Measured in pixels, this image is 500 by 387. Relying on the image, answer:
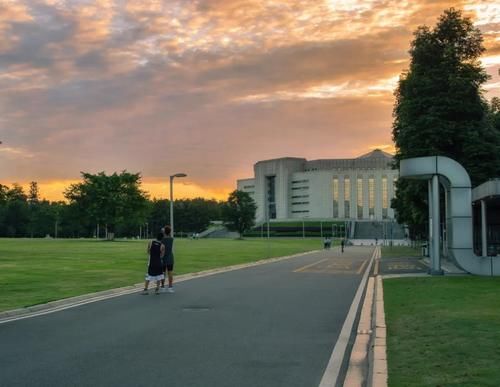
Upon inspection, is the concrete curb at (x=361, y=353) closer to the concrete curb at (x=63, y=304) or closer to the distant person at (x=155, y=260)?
the distant person at (x=155, y=260)

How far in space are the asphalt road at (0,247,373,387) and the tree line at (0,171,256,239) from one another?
37593mm

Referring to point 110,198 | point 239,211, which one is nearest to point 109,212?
point 110,198

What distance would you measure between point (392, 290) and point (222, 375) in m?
11.8

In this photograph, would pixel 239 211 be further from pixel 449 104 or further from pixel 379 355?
pixel 379 355

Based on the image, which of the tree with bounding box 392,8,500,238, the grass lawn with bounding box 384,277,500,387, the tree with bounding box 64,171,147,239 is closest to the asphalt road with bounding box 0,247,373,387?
the grass lawn with bounding box 384,277,500,387

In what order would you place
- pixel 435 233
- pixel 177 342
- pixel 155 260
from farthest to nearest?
1. pixel 435 233
2. pixel 155 260
3. pixel 177 342

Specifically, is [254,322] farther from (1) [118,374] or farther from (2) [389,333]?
(1) [118,374]

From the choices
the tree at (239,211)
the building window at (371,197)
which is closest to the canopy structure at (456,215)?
the tree at (239,211)

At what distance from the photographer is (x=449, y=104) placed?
1384 inches

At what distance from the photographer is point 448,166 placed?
25391mm

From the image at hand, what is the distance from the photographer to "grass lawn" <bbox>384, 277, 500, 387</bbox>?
655 centimetres

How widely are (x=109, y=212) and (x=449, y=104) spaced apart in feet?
259

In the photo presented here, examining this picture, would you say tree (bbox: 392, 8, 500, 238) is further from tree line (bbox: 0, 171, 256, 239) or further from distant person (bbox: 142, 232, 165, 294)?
tree line (bbox: 0, 171, 256, 239)

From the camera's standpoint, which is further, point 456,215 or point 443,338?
point 456,215
